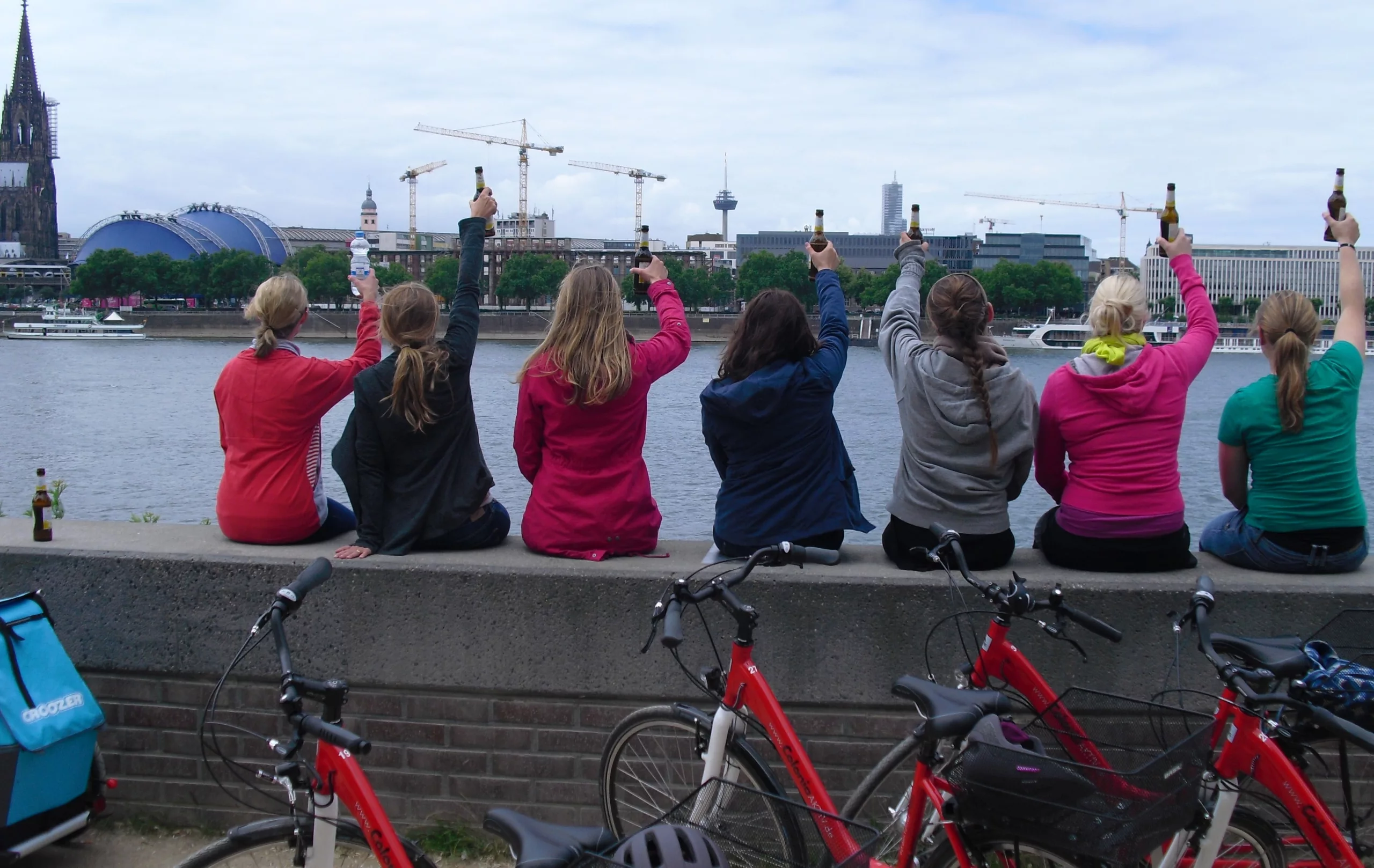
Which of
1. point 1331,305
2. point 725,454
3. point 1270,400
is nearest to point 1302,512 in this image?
point 1270,400

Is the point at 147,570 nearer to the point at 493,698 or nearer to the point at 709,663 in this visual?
the point at 493,698

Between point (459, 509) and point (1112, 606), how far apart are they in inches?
83.8

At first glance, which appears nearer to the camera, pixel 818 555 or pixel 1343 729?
pixel 1343 729

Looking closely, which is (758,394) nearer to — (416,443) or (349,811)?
(416,443)

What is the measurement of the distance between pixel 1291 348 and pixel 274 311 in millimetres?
3377

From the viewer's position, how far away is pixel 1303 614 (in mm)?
3896

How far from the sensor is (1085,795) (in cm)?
235

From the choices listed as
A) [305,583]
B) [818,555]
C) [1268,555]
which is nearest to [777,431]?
[818,555]

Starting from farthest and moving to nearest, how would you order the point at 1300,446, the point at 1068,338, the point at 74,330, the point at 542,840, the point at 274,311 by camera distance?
1. the point at 74,330
2. the point at 1068,338
3. the point at 274,311
4. the point at 1300,446
5. the point at 542,840

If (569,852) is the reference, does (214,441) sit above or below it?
below

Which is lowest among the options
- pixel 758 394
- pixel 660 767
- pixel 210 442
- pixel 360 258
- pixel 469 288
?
pixel 210 442

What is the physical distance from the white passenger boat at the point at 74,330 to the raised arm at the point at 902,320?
9040cm

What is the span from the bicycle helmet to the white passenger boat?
92.2 m

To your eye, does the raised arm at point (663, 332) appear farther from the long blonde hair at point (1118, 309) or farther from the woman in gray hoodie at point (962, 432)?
the long blonde hair at point (1118, 309)
